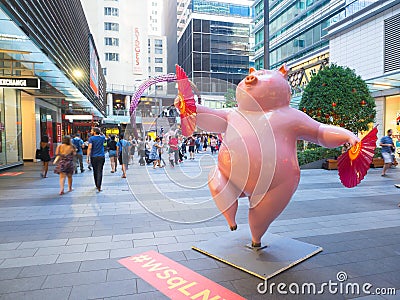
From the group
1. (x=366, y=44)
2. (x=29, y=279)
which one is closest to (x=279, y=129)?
(x=29, y=279)

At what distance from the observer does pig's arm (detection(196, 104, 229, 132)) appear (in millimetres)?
3500

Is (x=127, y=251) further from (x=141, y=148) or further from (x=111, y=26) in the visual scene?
(x=111, y=26)

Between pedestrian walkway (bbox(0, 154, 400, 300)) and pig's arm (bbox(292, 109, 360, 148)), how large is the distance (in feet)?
4.91

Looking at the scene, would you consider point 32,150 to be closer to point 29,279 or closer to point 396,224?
point 29,279

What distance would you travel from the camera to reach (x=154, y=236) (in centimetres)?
466

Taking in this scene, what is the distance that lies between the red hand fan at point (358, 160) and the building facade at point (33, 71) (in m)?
6.16

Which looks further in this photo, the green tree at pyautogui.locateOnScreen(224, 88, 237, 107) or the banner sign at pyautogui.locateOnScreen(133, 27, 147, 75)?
the banner sign at pyautogui.locateOnScreen(133, 27, 147, 75)

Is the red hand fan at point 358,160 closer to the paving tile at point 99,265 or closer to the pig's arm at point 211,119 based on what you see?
the pig's arm at point 211,119

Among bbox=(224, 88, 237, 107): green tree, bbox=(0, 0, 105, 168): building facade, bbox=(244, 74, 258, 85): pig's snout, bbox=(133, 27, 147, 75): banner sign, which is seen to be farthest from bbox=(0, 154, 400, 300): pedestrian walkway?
bbox=(133, 27, 147, 75): banner sign

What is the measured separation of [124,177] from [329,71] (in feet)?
30.2

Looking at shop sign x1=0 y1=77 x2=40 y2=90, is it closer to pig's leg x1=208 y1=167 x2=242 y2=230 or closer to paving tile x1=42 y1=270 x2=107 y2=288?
paving tile x1=42 y1=270 x2=107 y2=288

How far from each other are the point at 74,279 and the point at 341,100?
1172 cm

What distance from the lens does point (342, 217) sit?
563cm

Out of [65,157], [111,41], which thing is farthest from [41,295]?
[111,41]
